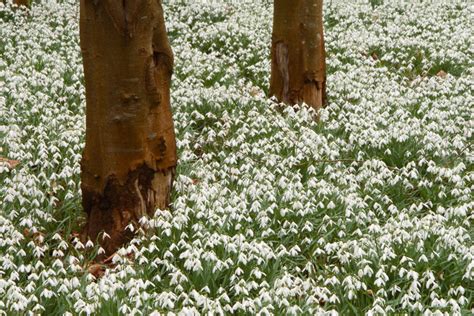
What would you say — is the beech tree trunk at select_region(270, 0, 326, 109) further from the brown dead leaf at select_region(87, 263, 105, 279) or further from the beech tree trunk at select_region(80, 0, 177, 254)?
the brown dead leaf at select_region(87, 263, 105, 279)

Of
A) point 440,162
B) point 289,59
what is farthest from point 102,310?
point 289,59

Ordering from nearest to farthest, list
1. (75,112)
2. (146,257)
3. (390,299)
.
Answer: (390,299), (146,257), (75,112)

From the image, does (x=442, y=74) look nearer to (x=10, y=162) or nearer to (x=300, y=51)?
(x=300, y=51)

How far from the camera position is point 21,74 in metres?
8.43

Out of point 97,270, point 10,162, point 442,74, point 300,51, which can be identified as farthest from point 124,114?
point 442,74

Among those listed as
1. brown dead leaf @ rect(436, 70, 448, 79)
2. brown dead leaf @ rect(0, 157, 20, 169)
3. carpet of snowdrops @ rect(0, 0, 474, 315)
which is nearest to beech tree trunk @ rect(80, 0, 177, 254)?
carpet of snowdrops @ rect(0, 0, 474, 315)

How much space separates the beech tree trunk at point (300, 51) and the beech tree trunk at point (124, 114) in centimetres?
317

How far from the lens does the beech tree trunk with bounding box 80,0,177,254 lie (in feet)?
13.9

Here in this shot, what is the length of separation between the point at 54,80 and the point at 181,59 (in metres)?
2.28

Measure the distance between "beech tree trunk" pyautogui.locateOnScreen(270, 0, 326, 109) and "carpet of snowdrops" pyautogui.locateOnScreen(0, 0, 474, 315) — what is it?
0.25 m

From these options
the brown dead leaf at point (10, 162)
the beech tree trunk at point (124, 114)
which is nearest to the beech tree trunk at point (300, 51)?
the beech tree trunk at point (124, 114)

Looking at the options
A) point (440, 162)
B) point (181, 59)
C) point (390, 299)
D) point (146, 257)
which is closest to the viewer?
point (390, 299)

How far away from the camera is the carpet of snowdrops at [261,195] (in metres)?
3.90

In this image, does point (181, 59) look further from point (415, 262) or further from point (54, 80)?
point (415, 262)
